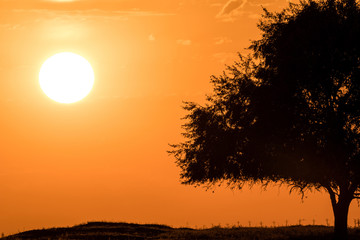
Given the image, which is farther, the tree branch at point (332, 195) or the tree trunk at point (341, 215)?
the tree branch at point (332, 195)

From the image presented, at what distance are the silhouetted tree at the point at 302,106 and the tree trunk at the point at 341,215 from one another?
4 centimetres

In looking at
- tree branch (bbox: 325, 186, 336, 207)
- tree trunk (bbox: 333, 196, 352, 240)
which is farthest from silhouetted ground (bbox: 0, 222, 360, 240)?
tree branch (bbox: 325, 186, 336, 207)

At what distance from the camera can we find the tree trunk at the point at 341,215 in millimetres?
39750

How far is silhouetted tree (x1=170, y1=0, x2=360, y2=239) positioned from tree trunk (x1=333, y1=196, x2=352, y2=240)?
0.04 meters

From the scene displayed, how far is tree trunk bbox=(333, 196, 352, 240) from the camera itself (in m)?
39.8

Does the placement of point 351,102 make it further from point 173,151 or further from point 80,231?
point 80,231

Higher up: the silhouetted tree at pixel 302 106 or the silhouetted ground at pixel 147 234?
the silhouetted tree at pixel 302 106

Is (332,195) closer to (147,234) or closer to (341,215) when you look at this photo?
(341,215)

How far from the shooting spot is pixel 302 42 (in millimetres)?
37844

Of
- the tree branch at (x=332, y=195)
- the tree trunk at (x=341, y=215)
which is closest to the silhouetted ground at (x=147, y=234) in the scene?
the tree trunk at (x=341, y=215)

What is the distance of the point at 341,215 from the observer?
40.3 metres

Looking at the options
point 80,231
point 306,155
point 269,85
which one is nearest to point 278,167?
point 306,155

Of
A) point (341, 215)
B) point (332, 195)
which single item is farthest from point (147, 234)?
point (341, 215)

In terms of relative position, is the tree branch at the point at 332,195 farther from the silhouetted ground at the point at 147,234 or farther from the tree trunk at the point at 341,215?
the silhouetted ground at the point at 147,234
